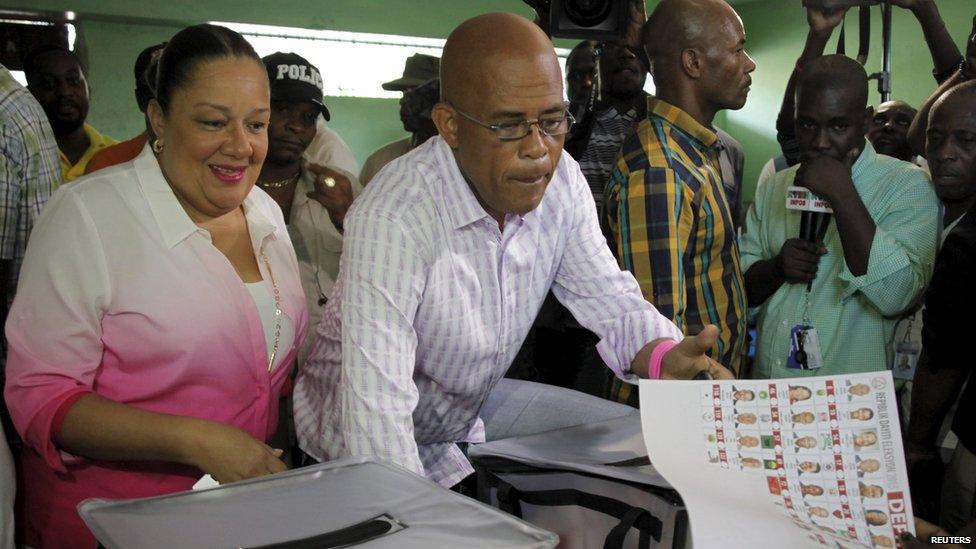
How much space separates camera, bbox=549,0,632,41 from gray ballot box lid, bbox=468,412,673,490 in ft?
5.16

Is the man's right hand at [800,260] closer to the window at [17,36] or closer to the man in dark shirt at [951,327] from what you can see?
the man in dark shirt at [951,327]

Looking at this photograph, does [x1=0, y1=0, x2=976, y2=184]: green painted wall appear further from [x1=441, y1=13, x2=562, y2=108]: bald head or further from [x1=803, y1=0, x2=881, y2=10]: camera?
[x1=441, y1=13, x2=562, y2=108]: bald head

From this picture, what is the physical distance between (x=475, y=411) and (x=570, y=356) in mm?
1272

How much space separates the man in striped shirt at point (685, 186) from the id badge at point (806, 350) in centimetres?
14

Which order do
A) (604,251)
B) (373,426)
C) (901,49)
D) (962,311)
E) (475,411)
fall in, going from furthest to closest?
(901,49) → (962,311) → (604,251) → (475,411) → (373,426)

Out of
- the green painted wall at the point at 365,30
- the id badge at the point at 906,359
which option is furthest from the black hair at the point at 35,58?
the green painted wall at the point at 365,30

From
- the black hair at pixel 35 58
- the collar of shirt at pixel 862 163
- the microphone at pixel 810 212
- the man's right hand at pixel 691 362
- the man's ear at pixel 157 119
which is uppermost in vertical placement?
the black hair at pixel 35 58

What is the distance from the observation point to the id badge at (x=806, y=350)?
2.18 meters

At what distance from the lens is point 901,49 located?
7.33 metres

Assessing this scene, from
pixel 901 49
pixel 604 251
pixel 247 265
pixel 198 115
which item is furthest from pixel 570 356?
pixel 901 49

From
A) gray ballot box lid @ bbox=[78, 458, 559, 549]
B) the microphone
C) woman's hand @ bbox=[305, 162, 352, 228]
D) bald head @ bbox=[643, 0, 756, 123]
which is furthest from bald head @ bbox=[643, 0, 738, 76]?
gray ballot box lid @ bbox=[78, 458, 559, 549]

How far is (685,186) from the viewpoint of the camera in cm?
203

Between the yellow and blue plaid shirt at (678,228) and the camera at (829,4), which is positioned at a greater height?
the camera at (829,4)

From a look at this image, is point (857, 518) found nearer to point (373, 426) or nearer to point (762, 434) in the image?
point (762, 434)
